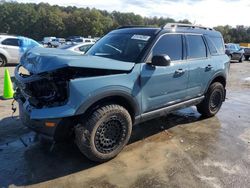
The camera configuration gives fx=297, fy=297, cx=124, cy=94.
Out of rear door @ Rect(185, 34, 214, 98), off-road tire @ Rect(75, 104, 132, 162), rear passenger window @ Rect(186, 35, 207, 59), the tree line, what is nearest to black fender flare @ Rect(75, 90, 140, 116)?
off-road tire @ Rect(75, 104, 132, 162)

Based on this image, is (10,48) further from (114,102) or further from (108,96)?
(108,96)

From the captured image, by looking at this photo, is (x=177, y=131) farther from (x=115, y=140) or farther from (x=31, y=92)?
(x=31, y=92)

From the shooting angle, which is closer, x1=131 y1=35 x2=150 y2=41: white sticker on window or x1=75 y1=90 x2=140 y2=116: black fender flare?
x1=75 y1=90 x2=140 y2=116: black fender flare

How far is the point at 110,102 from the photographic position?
4.30 metres

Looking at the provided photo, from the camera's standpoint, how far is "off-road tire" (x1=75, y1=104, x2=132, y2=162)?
4020 millimetres

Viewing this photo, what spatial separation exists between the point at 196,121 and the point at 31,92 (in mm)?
3747

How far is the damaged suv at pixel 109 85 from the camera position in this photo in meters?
3.87

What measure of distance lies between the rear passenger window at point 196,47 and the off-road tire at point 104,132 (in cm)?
207

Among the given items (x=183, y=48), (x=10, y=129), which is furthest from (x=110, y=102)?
(x=10, y=129)

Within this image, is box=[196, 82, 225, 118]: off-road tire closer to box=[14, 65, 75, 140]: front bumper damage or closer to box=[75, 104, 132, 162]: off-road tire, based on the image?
box=[75, 104, 132, 162]: off-road tire

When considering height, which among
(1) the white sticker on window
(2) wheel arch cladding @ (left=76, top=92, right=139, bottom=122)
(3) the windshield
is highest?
(1) the white sticker on window

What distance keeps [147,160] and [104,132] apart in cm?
81

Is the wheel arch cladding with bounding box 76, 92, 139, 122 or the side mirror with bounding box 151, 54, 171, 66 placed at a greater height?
the side mirror with bounding box 151, 54, 171, 66

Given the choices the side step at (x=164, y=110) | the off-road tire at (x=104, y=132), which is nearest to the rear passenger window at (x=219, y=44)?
the side step at (x=164, y=110)
